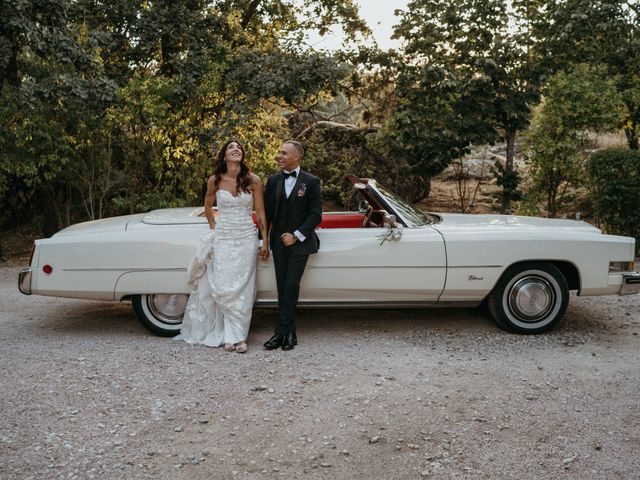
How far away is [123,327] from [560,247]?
4215 millimetres

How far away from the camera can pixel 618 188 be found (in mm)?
10953

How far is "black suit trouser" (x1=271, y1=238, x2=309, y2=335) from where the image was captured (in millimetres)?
5684

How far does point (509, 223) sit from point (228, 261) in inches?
111

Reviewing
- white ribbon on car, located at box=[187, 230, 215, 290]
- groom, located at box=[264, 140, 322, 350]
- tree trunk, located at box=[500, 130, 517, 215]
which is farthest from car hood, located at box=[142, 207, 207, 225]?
tree trunk, located at box=[500, 130, 517, 215]

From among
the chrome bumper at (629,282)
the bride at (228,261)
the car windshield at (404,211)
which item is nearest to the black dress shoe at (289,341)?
the bride at (228,261)

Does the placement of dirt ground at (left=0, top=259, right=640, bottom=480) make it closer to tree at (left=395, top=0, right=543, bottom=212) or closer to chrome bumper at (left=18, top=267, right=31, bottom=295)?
chrome bumper at (left=18, top=267, right=31, bottom=295)

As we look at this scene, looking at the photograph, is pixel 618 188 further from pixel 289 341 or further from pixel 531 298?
pixel 289 341

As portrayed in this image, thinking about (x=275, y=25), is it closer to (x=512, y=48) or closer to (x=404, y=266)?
(x=512, y=48)

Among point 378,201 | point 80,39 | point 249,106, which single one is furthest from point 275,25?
point 378,201

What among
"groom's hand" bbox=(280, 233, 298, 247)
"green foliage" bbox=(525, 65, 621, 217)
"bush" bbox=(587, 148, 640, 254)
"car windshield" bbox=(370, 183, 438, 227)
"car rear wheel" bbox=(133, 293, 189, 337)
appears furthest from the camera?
"green foliage" bbox=(525, 65, 621, 217)

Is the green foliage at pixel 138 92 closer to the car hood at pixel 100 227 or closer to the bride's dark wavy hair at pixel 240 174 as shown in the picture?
the car hood at pixel 100 227

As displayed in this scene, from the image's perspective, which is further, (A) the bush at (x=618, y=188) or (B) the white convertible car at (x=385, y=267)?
(A) the bush at (x=618, y=188)

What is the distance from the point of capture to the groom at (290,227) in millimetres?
5645

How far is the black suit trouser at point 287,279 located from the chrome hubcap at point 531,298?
2006 mm
